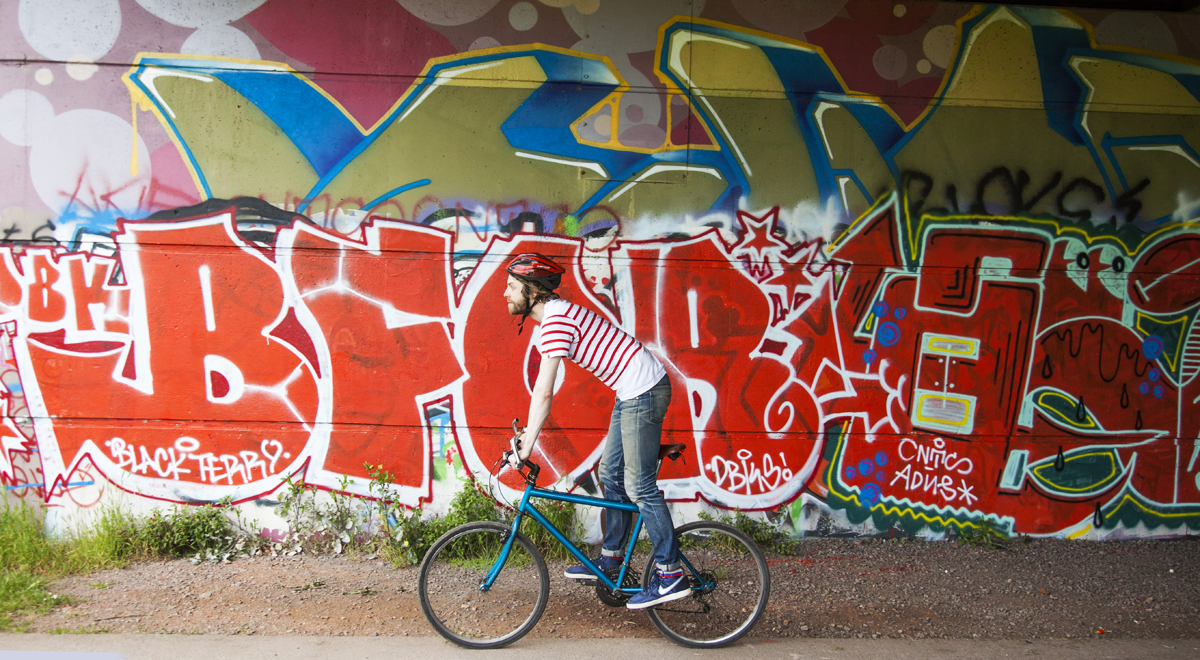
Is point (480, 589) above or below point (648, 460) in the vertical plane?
below


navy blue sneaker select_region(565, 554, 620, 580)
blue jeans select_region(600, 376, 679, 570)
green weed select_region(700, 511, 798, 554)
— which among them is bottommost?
green weed select_region(700, 511, 798, 554)

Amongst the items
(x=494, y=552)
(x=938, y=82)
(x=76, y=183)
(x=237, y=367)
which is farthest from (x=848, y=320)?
(x=76, y=183)

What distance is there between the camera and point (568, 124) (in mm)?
4781

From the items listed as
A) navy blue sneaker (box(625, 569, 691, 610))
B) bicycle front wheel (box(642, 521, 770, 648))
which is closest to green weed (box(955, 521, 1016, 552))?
bicycle front wheel (box(642, 521, 770, 648))

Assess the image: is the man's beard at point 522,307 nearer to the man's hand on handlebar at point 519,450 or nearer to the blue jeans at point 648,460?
the man's hand on handlebar at point 519,450

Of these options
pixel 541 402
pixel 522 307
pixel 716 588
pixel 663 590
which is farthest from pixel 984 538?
pixel 522 307

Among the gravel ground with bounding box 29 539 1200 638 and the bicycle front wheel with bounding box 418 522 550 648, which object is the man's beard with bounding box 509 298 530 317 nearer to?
the bicycle front wheel with bounding box 418 522 550 648

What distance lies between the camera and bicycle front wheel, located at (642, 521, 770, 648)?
11.5 feet

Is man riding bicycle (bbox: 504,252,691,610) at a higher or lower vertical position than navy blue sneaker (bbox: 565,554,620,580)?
higher

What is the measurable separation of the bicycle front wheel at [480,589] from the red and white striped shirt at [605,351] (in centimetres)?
89

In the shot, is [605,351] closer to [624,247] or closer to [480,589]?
[480,589]

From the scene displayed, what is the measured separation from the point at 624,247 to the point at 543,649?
2586 mm

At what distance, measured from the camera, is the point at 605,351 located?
11.1 feet

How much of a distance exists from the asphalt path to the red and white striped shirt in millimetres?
1282
